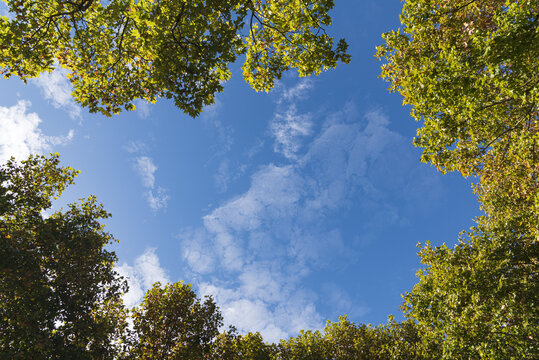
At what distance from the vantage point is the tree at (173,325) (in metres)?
20.7

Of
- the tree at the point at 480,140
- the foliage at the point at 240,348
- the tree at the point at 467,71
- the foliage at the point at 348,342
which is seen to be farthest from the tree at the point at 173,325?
the tree at the point at 467,71

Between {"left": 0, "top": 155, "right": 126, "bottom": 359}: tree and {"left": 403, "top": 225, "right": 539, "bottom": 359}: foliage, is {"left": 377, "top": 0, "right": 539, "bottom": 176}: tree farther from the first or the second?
{"left": 0, "top": 155, "right": 126, "bottom": 359}: tree

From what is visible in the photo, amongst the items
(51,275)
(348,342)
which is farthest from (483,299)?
(51,275)

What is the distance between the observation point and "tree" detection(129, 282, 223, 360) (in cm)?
2069

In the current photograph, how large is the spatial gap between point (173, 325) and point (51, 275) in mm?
9538

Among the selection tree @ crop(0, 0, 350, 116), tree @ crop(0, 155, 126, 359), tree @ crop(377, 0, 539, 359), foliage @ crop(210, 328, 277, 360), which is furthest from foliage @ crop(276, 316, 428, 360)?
tree @ crop(0, 0, 350, 116)

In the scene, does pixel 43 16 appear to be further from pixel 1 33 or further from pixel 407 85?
pixel 407 85

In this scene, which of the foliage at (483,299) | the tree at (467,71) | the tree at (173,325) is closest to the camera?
the tree at (467,71)

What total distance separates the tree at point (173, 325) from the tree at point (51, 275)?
1.75 m

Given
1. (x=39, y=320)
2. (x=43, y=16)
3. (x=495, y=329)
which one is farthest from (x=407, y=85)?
(x=39, y=320)

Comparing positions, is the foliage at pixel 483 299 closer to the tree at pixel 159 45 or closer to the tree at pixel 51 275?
the tree at pixel 159 45

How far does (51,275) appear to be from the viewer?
693 inches

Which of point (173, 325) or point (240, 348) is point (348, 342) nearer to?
point (240, 348)

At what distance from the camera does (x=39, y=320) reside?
52.9 ft
